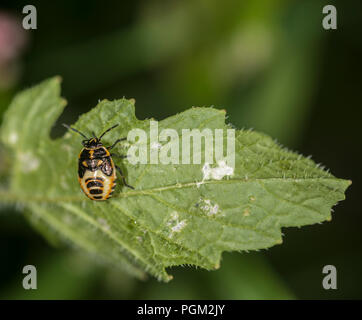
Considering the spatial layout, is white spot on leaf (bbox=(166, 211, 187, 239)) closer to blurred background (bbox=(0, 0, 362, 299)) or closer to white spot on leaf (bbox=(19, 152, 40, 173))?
white spot on leaf (bbox=(19, 152, 40, 173))

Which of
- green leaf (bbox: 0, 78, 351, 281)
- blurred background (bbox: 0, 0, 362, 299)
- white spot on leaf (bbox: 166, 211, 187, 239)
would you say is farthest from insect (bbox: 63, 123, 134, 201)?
blurred background (bbox: 0, 0, 362, 299)

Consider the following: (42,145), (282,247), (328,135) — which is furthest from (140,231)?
(328,135)

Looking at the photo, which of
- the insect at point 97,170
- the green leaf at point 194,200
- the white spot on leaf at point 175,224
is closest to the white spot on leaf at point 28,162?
the green leaf at point 194,200

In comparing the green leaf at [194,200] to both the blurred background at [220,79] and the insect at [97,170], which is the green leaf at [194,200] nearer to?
the insect at [97,170]

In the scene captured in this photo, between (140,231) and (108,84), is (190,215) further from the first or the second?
(108,84)

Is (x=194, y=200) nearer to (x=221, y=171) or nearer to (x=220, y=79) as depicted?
(x=221, y=171)

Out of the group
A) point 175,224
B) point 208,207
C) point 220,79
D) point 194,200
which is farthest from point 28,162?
point 220,79
